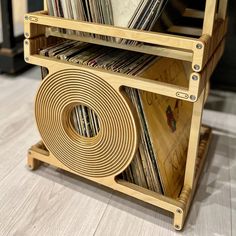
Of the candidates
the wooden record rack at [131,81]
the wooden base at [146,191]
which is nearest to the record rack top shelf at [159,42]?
the wooden record rack at [131,81]

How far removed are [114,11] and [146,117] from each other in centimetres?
24

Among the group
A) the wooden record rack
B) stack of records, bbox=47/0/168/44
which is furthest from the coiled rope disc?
stack of records, bbox=47/0/168/44

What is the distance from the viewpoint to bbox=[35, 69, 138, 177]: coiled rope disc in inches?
30.7

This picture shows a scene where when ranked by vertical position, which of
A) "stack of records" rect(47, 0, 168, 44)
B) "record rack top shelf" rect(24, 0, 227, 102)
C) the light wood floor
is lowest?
the light wood floor

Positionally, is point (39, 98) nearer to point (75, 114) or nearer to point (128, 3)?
point (75, 114)

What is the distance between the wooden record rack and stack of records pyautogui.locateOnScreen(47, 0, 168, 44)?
4 centimetres

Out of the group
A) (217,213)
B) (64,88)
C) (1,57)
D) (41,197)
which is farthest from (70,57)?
(1,57)

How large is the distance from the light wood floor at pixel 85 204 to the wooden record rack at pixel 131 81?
0.05m

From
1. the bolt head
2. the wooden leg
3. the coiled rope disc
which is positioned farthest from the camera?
the wooden leg

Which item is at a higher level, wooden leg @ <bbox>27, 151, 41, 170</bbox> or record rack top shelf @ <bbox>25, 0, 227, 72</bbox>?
record rack top shelf @ <bbox>25, 0, 227, 72</bbox>

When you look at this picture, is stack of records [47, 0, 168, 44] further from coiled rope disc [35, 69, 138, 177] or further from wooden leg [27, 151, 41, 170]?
wooden leg [27, 151, 41, 170]

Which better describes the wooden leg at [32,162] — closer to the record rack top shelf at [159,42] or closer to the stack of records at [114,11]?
the record rack top shelf at [159,42]

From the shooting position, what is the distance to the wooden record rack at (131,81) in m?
0.68

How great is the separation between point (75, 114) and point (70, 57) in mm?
138
